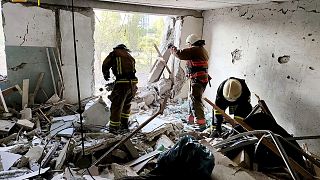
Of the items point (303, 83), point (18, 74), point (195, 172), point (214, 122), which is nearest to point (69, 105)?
point (18, 74)

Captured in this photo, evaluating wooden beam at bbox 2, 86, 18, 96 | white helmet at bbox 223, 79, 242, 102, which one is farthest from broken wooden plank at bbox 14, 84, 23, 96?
white helmet at bbox 223, 79, 242, 102

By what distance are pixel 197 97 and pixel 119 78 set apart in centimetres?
150

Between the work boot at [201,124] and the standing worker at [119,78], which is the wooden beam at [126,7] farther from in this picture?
the work boot at [201,124]

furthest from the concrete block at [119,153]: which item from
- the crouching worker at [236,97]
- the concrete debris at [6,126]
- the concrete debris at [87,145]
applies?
the concrete debris at [6,126]

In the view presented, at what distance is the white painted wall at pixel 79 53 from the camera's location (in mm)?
5039

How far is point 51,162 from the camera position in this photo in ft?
10.7

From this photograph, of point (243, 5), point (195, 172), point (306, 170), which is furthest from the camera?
point (243, 5)

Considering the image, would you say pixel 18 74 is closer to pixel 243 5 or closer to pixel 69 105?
pixel 69 105

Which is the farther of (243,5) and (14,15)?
(243,5)

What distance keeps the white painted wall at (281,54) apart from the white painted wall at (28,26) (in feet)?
11.3

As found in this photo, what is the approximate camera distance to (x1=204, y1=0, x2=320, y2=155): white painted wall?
3.83 metres

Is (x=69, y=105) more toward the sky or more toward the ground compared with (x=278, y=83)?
more toward the ground

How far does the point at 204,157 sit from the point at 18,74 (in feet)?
13.2

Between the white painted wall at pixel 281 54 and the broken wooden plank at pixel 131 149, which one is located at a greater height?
the white painted wall at pixel 281 54
